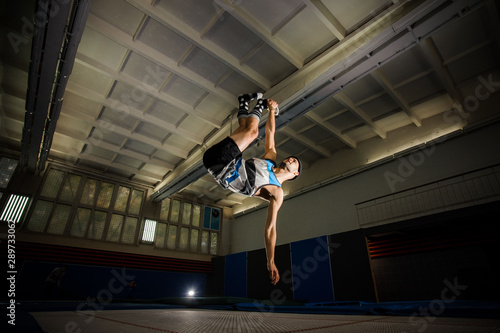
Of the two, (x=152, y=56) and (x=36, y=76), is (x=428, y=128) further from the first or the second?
(x=36, y=76)

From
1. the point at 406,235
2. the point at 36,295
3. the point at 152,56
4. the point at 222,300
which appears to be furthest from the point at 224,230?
the point at 152,56

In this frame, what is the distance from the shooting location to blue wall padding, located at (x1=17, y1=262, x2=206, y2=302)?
6844mm

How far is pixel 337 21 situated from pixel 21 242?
31.9 ft

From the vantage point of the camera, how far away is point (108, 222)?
8.39 m

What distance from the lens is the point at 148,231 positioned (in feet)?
30.2

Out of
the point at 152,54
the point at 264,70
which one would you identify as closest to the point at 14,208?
the point at 152,54

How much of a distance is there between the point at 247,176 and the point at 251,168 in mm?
88

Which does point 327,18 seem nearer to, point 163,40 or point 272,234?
point 163,40

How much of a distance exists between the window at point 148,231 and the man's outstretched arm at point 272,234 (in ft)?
26.9

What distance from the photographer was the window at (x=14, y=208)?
6.89 meters

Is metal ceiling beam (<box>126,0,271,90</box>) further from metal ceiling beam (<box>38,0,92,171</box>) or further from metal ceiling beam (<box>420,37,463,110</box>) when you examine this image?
metal ceiling beam (<box>420,37,463,110</box>)

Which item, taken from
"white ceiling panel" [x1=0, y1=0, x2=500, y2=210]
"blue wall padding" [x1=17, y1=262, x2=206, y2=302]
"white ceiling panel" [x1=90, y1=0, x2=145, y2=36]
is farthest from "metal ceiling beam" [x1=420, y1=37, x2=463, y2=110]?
"blue wall padding" [x1=17, y1=262, x2=206, y2=302]

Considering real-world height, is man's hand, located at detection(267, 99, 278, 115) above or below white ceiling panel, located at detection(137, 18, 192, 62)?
below

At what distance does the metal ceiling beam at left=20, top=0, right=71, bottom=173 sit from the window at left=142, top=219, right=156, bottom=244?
449cm
